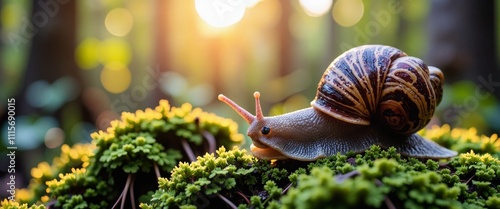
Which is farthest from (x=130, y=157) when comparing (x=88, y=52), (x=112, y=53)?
(x=112, y=53)

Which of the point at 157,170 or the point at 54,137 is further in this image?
the point at 54,137

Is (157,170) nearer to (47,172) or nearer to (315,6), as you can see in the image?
(47,172)

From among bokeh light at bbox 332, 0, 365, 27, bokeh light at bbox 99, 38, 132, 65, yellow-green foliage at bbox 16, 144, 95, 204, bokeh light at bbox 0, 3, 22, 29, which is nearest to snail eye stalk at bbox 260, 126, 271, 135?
yellow-green foliage at bbox 16, 144, 95, 204

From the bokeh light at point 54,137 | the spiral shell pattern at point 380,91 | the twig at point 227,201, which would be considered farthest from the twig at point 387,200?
the bokeh light at point 54,137

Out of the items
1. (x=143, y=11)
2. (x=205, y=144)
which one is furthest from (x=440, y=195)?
(x=143, y=11)

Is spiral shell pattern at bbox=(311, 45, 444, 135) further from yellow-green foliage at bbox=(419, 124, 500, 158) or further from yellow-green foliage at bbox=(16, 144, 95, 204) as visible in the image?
yellow-green foliage at bbox=(16, 144, 95, 204)

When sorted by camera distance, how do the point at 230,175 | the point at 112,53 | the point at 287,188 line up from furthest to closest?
the point at 112,53 → the point at 230,175 → the point at 287,188

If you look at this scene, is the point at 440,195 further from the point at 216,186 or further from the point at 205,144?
the point at 205,144
